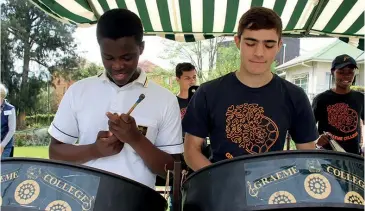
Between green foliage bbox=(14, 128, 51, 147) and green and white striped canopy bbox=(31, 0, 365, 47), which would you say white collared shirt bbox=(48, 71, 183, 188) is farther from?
green foliage bbox=(14, 128, 51, 147)

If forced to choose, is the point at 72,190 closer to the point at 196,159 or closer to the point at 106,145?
the point at 106,145

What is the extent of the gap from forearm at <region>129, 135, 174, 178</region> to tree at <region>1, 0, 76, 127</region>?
14.4 meters

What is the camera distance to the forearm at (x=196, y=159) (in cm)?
137

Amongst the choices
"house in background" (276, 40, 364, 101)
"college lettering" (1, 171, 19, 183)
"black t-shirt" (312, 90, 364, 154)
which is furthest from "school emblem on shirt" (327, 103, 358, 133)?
"house in background" (276, 40, 364, 101)

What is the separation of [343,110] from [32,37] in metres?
15.2

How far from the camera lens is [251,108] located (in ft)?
4.72

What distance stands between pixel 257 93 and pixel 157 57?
13775 mm

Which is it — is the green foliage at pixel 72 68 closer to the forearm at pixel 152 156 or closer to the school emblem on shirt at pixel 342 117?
the school emblem on shirt at pixel 342 117

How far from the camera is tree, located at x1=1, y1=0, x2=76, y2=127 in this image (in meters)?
15.6

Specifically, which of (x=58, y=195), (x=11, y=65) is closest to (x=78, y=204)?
(x=58, y=195)

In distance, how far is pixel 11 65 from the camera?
15031 millimetres

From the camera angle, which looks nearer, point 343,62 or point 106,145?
point 106,145

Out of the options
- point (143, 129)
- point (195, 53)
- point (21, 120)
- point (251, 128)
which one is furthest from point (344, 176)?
point (21, 120)

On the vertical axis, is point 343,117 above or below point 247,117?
above
